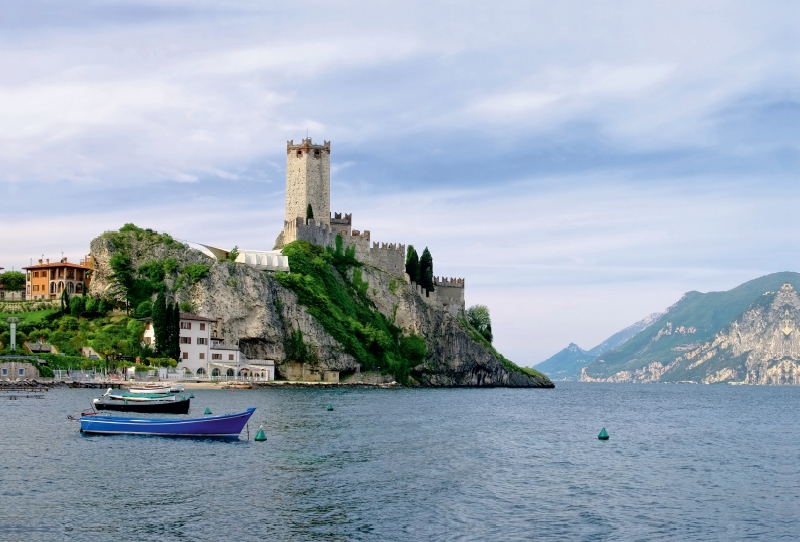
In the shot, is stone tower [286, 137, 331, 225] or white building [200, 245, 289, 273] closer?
white building [200, 245, 289, 273]

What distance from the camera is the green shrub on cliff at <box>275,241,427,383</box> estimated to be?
13362 centimetres

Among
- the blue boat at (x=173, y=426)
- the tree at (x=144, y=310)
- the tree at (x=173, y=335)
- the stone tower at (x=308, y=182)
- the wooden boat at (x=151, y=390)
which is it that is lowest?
the blue boat at (x=173, y=426)

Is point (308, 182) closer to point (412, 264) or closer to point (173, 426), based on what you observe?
→ point (412, 264)

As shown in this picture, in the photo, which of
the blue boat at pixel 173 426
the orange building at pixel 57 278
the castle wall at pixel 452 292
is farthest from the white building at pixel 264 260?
the blue boat at pixel 173 426

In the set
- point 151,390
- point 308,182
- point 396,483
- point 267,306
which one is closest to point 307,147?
point 308,182

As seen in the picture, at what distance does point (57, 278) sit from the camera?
13950 centimetres

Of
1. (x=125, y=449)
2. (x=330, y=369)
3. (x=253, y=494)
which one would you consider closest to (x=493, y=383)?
(x=330, y=369)

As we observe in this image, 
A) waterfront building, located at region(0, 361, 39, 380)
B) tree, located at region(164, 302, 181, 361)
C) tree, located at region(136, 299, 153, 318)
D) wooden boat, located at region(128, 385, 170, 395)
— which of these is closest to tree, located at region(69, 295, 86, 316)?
tree, located at region(136, 299, 153, 318)

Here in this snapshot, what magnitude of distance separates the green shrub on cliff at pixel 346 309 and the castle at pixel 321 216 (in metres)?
3.24

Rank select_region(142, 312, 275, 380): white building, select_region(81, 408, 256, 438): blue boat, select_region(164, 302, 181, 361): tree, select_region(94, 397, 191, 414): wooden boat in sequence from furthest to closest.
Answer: select_region(142, 312, 275, 380): white building < select_region(164, 302, 181, 361): tree < select_region(94, 397, 191, 414): wooden boat < select_region(81, 408, 256, 438): blue boat

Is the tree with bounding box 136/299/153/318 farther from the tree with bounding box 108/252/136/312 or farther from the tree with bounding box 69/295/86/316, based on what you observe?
the tree with bounding box 69/295/86/316

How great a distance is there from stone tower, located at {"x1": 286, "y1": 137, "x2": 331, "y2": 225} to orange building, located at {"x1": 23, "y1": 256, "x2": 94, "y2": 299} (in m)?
36.2

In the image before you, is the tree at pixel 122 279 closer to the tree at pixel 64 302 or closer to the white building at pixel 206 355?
the tree at pixel 64 302

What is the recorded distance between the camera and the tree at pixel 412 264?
508 ft
